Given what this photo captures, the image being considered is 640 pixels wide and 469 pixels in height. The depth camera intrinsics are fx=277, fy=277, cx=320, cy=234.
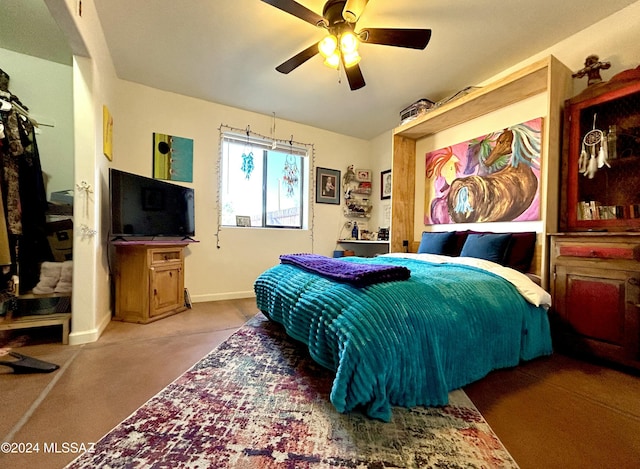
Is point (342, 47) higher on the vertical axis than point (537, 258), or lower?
higher

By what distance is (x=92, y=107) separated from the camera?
6.75 ft

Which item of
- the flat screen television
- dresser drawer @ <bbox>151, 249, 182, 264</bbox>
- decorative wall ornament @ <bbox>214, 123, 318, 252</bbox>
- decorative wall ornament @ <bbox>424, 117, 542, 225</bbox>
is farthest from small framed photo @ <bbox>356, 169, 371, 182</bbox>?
dresser drawer @ <bbox>151, 249, 182, 264</bbox>

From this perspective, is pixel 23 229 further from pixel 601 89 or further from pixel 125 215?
pixel 601 89

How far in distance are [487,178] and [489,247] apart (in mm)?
809

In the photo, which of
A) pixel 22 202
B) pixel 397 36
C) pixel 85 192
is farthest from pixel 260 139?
pixel 22 202

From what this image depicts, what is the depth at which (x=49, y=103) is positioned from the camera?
8.41 ft

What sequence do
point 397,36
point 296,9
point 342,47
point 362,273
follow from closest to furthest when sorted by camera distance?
point 362,273
point 296,9
point 397,36
point 342,47

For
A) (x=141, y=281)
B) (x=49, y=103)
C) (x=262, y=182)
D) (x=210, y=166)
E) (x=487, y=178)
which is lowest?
(x=141, y=281)

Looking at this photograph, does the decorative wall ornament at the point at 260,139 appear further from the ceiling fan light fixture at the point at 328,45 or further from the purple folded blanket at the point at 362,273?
the purple folded blanket at the point at 362,273

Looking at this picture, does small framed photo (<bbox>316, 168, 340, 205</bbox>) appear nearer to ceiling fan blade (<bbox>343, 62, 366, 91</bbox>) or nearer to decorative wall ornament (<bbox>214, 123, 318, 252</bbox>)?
decorative wall ornament (<bbox>214, 123, 318, 252</bbox>)

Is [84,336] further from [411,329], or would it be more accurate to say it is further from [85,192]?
[411,329]

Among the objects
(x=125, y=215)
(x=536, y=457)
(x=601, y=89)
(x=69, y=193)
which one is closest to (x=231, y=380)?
(x=536, y=457)

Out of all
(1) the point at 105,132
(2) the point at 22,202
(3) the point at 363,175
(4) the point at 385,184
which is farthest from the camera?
(3) the point at 363,175

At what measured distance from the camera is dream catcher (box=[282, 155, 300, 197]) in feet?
13.5
